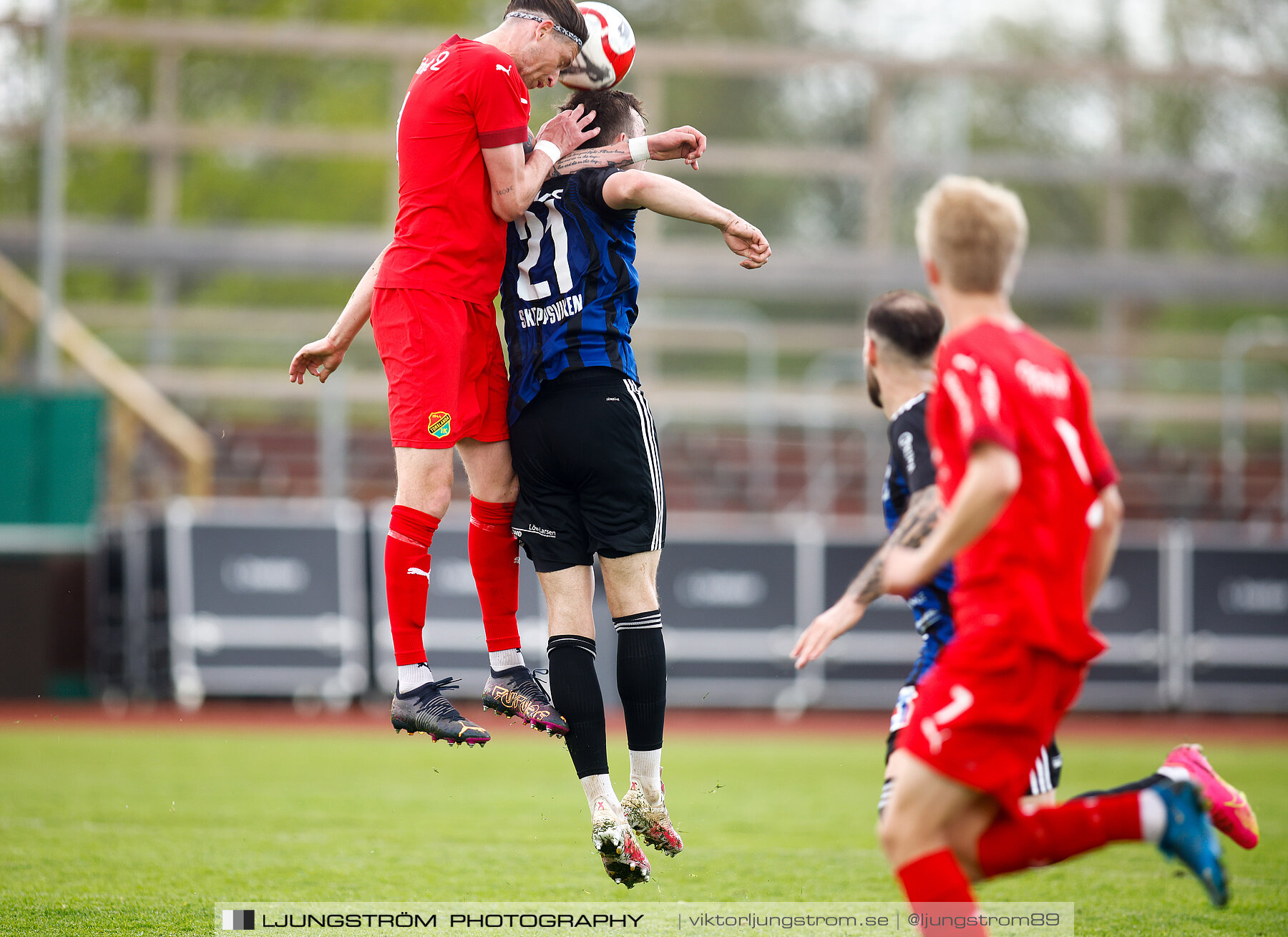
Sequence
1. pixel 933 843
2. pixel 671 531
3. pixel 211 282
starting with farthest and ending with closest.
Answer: pixel 211 282
pixel 671 531
pixel 933 843

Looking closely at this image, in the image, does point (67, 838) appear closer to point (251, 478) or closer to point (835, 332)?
point (251, 478)

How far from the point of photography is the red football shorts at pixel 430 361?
4625 millimetres

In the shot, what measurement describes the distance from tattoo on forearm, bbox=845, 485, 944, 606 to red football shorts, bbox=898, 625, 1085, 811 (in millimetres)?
608

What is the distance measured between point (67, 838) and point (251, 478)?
34.8 feet

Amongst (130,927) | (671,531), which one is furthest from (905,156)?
(130,927)

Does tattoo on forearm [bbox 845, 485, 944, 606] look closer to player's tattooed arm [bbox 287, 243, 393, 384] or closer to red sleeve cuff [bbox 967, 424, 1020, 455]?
red sleeve cuff [bbox 967, 424, 1020, 455]

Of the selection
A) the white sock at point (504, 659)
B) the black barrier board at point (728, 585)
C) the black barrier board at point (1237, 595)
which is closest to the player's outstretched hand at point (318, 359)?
the white sock at point (504, 659)

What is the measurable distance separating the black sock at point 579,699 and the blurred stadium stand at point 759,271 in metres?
9.65

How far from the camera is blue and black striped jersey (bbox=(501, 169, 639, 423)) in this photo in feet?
15.8

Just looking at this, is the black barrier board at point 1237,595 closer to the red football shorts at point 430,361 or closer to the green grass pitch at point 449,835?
the green grass pitch at point 449,835

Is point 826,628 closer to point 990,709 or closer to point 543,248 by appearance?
point 990,709

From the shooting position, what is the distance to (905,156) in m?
21.4

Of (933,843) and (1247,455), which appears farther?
(1247,455)

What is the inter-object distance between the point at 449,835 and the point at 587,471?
10.6 feet
